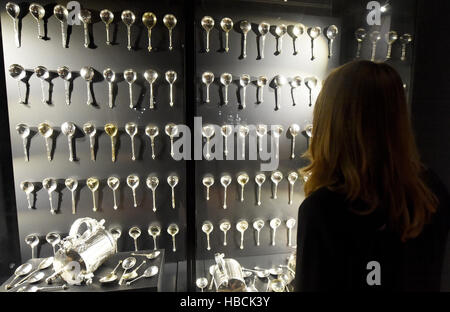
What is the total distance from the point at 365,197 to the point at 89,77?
1.35m

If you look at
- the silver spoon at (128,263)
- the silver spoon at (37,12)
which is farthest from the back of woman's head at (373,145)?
the silver spoon at (37,12)

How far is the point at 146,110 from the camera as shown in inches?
57.5

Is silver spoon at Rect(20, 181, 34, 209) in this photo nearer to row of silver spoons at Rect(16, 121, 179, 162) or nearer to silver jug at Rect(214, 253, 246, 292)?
row of silver spoons at Rect(16, 121, 179, 162)

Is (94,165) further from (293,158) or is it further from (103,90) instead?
(293,158)

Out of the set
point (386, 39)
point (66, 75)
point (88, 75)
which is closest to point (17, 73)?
point (66, 75)

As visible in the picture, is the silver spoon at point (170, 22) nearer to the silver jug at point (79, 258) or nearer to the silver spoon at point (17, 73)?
the silver spoon at point (17, 73)

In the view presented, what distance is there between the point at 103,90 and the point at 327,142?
45.7 inches

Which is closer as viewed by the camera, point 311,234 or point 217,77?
point 311,234

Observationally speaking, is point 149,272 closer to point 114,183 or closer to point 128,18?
point 114,183

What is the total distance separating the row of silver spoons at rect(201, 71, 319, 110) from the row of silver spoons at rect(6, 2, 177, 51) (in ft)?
0.87

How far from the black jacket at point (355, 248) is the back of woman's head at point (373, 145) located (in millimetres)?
37

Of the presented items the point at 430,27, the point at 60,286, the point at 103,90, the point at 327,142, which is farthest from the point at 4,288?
the point at 430,27

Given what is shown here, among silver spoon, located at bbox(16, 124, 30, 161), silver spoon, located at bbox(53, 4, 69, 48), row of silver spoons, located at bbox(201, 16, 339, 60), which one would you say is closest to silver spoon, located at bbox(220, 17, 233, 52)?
row of silver spoons, located at bbox(201, 16, 339, 60)
